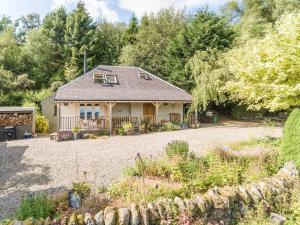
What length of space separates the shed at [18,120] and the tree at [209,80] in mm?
13162

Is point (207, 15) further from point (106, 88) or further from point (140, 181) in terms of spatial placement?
point (140, 181)

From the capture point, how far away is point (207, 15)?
2936 centimetres

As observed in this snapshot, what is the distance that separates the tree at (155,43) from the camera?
34.9 m

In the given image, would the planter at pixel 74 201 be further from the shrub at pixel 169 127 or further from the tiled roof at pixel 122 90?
the shrub at pixel 169 127

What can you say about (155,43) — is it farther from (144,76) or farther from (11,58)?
(11,58)

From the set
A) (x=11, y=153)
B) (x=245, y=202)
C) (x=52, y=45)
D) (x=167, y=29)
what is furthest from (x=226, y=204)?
(x=52, y=45)

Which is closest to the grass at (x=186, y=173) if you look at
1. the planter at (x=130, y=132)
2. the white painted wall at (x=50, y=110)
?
the planter at (x=130, y=132)

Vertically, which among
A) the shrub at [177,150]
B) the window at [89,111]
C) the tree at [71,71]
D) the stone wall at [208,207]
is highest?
the tree at [71,71]

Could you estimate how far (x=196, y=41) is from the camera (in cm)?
2820

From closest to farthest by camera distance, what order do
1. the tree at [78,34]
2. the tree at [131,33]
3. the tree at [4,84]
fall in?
the tree at [4,84], the tree at [78,34], the tree at [131,33]

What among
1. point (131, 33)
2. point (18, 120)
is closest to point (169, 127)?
point (18, 120)

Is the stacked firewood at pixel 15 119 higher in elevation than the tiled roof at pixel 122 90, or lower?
lower

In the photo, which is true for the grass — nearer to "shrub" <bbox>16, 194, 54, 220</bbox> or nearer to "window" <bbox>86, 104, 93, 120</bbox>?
"shrub" <bbox>16, 194, 54, 220</bbox>

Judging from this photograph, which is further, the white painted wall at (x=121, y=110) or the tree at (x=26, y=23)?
the tree at (x=26, y=23)
